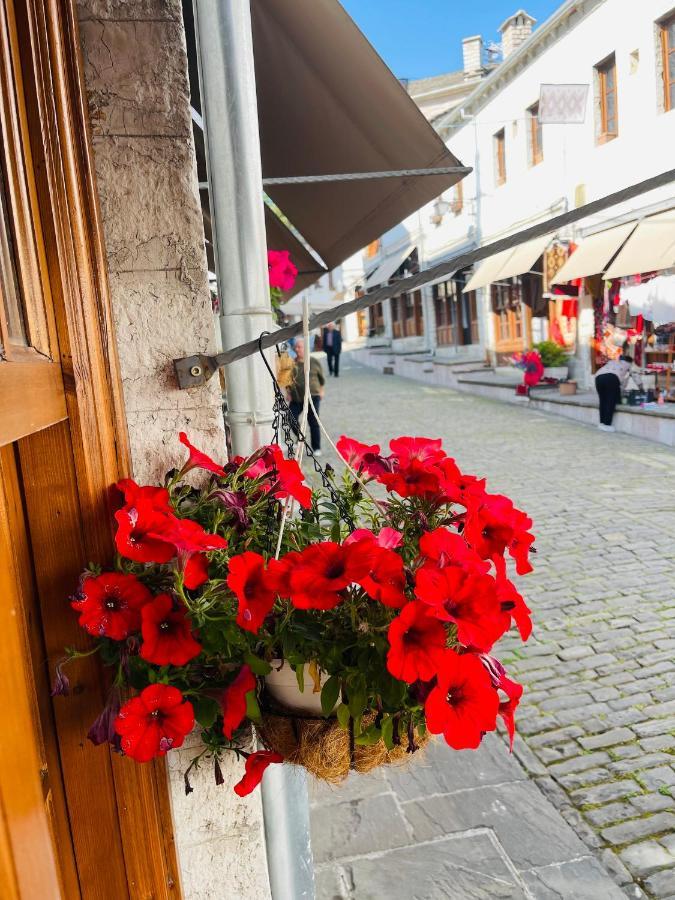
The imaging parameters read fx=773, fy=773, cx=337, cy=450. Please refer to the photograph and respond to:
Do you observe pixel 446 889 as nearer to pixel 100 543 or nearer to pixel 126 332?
pixel 100 543

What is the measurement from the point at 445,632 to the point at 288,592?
27cm

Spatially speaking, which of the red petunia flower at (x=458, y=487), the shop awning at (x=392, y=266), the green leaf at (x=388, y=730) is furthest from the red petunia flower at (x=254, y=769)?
the shop awning at (x=392, y=266)

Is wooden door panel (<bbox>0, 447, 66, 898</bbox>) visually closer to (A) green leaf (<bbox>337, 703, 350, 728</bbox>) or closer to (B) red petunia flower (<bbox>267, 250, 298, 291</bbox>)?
(A) green leaf (<bbox>337, 703, 350, 728</bbox>)

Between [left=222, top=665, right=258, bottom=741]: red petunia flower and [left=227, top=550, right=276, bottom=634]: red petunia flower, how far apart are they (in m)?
0.14

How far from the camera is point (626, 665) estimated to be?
14.8 ft

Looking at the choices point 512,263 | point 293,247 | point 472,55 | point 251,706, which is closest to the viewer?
point 251,706

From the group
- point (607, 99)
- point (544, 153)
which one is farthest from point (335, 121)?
point (544, 153)

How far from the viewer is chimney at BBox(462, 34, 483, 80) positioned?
99.0 ft

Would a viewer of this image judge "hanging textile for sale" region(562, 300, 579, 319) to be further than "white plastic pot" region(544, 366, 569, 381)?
No

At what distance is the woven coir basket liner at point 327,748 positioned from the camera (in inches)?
58.4

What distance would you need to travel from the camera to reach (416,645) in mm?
1281

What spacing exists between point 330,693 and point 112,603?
0.43 meters

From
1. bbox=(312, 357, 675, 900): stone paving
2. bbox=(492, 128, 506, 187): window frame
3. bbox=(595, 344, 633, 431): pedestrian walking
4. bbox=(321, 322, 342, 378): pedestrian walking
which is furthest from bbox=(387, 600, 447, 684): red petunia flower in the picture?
bbox=(321, 322, 342, 378): pedestrian walking

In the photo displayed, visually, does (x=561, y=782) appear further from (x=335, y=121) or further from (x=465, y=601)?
(x=335, y=121)
